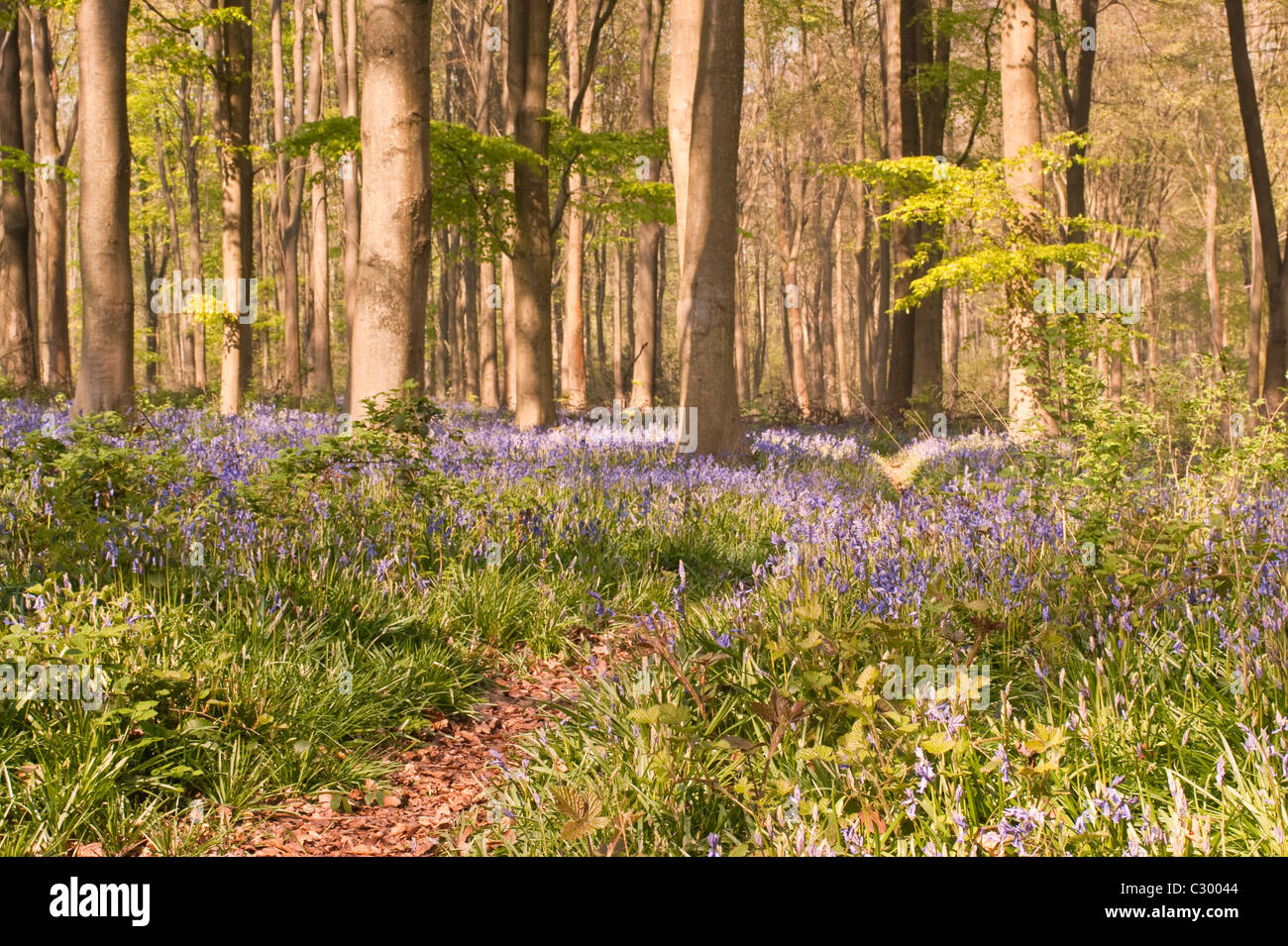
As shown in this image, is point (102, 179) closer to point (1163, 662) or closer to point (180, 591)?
point (180, 591)

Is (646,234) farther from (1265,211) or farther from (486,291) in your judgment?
(1265,211)

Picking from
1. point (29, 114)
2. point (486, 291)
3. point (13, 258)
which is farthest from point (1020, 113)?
point (29, 114)

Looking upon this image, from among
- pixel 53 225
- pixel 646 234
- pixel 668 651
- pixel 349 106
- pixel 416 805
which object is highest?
pixel 349 106

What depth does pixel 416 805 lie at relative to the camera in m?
3.38

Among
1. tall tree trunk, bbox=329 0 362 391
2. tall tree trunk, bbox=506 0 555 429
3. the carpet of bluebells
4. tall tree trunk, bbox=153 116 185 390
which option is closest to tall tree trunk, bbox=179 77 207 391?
tall tree trunk, bbox=153 116 185 390

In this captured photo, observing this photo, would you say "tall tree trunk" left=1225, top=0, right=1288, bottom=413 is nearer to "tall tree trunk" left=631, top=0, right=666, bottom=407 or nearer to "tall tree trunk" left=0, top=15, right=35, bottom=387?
"tall tree trunk" left=631, top=0, right=666, bottom=407

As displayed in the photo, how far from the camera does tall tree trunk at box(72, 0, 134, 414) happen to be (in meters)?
8.77

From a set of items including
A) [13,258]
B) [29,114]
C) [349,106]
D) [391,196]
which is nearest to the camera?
[391,196]

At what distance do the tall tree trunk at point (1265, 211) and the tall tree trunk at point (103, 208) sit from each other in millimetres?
13543

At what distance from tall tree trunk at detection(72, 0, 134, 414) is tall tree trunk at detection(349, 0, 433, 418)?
3.19 metres

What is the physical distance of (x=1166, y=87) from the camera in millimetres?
26453

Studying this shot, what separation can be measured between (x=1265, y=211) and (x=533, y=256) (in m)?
10.1

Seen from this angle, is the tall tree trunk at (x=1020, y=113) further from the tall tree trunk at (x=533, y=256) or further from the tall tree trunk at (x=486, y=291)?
the tall tree trunk at (x=486, y=291)

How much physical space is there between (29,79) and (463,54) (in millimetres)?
11973
